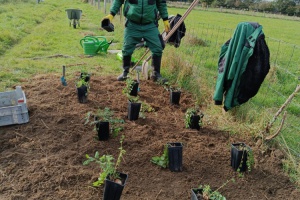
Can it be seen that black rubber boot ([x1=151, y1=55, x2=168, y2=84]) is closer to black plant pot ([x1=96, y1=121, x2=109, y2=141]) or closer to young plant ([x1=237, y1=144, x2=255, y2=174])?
black plant pot ([x1=96, y1=121, x2=109, y2=141])

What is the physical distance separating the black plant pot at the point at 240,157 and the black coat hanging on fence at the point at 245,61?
0.65 metres

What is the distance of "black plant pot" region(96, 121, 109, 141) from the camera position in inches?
133

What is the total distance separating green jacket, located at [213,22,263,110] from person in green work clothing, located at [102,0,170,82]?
202 cm

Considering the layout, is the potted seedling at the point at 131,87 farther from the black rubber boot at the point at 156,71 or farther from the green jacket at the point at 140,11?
the green jacket at the point at 140,11

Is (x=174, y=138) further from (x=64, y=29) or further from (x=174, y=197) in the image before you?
(x=64, y=29)

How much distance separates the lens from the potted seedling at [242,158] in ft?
10.1

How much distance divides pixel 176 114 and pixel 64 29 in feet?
29.9

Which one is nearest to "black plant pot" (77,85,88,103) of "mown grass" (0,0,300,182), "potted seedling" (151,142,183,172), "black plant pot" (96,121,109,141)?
"black plant pot" (96,121,109,141)

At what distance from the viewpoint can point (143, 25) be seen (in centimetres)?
528

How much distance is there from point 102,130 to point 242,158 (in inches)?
63.0

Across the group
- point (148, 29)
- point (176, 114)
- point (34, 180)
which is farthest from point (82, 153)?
point (148, 29)

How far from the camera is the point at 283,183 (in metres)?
3.05

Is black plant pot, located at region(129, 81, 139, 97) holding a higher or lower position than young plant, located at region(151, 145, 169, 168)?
higher

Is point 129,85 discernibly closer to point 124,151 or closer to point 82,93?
point 82,93
